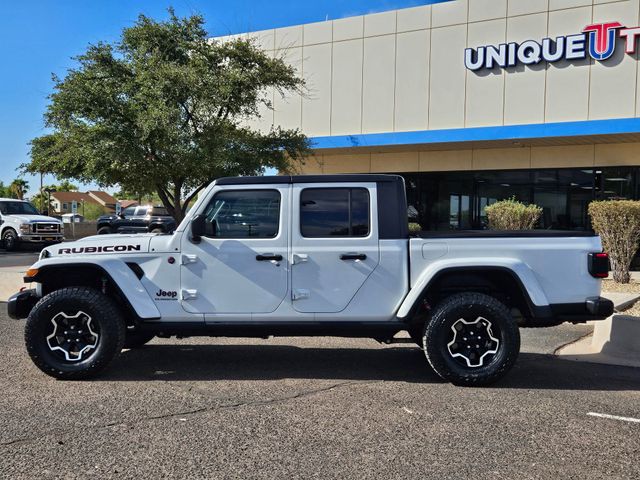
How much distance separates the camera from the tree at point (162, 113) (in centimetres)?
1427

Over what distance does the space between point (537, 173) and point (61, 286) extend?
593 inches

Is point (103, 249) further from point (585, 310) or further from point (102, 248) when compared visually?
point (585, 310)

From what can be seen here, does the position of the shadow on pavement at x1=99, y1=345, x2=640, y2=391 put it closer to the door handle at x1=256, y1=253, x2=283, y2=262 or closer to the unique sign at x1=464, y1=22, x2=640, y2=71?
the door handle at x1=256, y1=253, x2=283, y2=262

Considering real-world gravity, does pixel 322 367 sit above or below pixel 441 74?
below

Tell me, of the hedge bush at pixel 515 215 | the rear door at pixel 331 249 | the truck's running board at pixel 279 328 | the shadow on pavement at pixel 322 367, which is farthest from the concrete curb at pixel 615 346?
the hedge bush at pixel 515 215

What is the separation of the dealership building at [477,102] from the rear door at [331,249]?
38.5 ft

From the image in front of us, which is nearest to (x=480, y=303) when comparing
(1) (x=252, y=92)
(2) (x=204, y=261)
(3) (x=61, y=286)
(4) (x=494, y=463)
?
(4) (x=494, y=463)

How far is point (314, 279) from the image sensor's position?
214 inches

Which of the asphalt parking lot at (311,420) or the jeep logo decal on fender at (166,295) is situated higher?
Answer: the jeep logo decal on fender at (166,295)

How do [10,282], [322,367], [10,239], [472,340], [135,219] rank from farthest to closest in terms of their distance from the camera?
[135,219]
[10,239]
[10,282]
[322,367]
[472,340]

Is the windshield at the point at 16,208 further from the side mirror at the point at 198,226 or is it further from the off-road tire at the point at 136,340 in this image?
the side mirror at the point at 198,226

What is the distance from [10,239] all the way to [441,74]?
54.4ft

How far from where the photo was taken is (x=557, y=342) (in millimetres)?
7652

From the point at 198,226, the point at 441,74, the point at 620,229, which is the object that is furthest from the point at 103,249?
the point at 441,74
